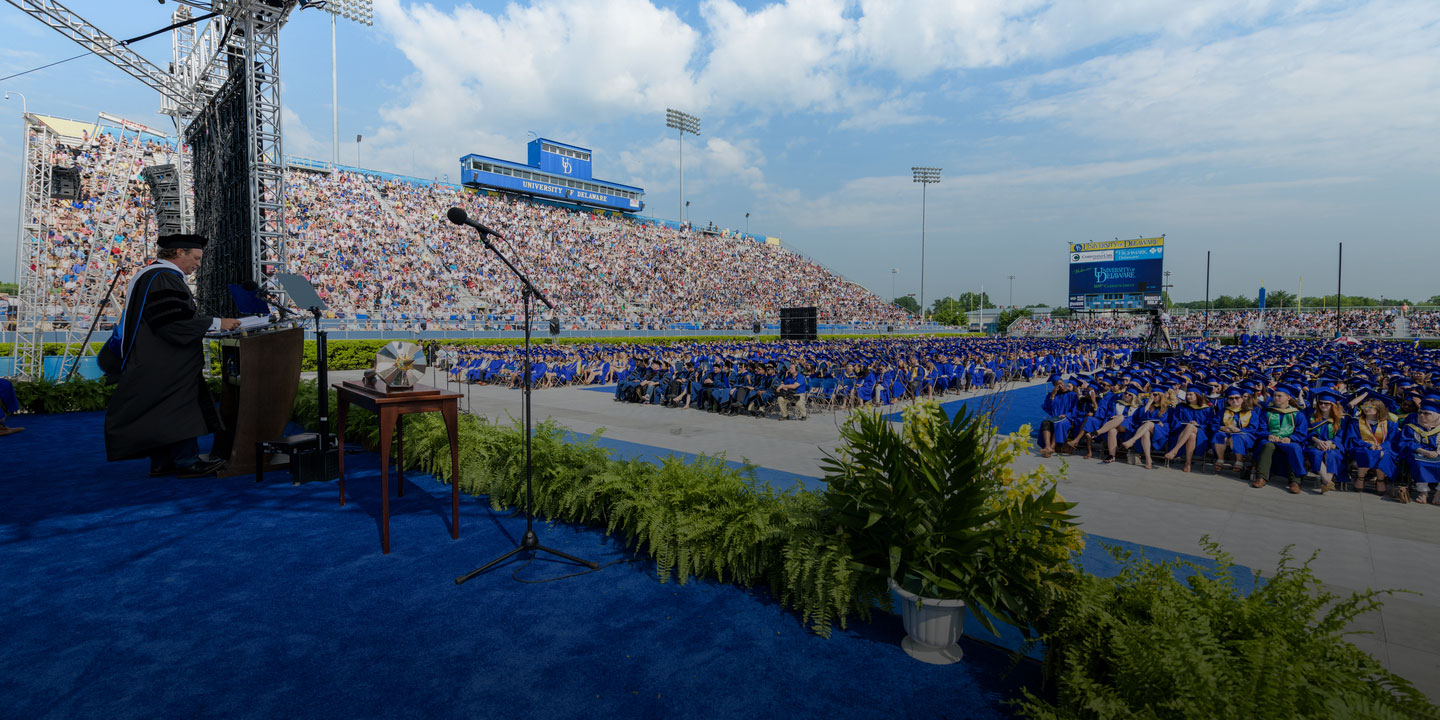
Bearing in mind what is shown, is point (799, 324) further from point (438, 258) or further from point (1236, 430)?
point (1236, 430)

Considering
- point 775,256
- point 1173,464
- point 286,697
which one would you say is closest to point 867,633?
point 286,697

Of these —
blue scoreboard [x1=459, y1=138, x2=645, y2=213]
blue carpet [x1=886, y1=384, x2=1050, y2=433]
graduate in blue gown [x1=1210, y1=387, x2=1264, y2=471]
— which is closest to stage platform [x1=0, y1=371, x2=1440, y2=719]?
graduate in blue gown [x1=1210, y1=387, x2=1264, y2=471]

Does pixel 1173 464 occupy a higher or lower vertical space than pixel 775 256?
lower

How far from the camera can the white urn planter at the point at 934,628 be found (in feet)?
11.2

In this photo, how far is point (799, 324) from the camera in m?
35.8

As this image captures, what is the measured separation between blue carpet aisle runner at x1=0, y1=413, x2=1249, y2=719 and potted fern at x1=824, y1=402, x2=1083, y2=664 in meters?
0.29

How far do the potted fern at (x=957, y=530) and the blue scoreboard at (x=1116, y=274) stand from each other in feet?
137

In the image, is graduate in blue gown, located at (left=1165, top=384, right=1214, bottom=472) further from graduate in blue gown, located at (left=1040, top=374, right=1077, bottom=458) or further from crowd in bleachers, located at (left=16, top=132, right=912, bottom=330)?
crowd in bleachers, located at (left=16, top=132, right=912, bottom=330)

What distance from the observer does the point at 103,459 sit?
8273mm

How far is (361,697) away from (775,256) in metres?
67.1

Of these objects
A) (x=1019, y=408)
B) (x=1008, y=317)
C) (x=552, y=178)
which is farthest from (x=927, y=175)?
(x=1019, y=408)

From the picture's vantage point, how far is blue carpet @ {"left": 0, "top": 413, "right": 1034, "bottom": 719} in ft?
9.91

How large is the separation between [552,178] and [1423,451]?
232 feet

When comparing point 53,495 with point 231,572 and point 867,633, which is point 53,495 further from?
point 867,633
